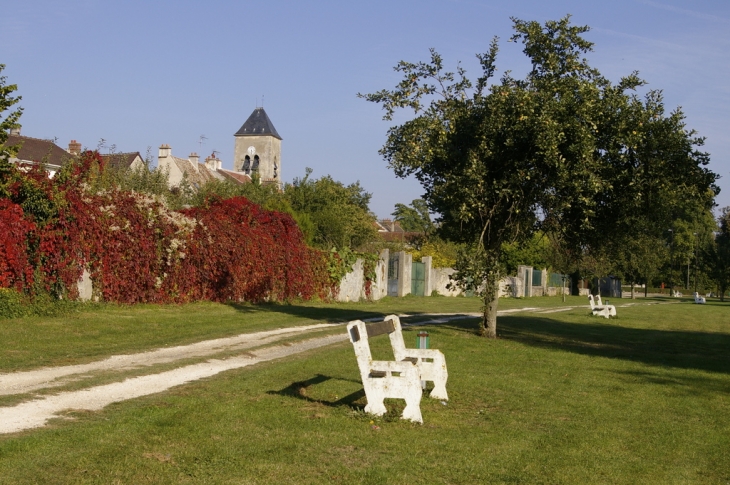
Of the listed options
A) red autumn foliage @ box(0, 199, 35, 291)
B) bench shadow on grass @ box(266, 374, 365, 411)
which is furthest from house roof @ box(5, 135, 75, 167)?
bench shadow on grass @ box(266, 374, 365, 411)

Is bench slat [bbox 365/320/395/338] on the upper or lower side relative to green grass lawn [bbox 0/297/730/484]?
upper

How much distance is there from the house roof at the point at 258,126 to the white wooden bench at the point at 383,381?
11467 cm

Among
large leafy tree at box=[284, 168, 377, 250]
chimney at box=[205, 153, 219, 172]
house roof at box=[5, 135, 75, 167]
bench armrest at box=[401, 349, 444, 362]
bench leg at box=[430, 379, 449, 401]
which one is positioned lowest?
bench leg at box=[430, 379, 449, 401]

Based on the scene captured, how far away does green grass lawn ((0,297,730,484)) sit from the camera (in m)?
6.64

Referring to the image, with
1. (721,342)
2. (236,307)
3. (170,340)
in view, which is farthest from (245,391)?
(721,342)

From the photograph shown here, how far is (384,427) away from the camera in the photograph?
8.38 m

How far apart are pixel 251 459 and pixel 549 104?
12126 mm

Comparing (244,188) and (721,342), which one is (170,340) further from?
(244,188)

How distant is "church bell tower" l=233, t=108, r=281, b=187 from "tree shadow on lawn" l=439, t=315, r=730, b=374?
313 feet

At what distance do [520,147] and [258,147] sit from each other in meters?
107

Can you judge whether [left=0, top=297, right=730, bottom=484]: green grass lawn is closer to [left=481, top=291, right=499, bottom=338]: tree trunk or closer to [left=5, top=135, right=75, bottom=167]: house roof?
[left=481, top=291, right=499, bottom=338]: tree trunk

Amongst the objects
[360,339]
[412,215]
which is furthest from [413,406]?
[412,215]

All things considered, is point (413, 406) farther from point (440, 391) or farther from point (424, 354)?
point (424, 354)

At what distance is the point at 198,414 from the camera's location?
27.9 ft
